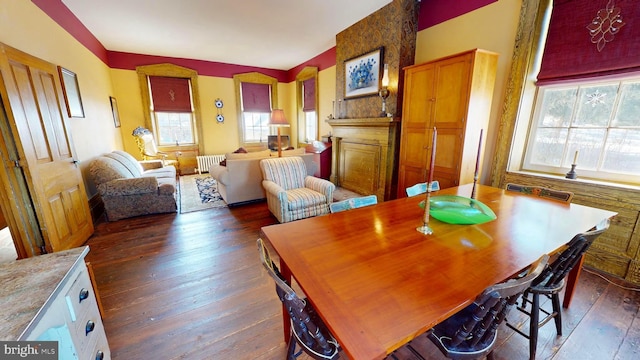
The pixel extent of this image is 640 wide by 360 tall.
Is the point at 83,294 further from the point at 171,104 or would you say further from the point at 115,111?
the point at 171,104

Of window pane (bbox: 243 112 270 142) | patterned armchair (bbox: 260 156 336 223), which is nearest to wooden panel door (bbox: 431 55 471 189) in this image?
patterned armchair (bbox: 260 156 336 223)

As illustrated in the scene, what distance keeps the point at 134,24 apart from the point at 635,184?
6702 millimetres

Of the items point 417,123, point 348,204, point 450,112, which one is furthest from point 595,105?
point 348,204

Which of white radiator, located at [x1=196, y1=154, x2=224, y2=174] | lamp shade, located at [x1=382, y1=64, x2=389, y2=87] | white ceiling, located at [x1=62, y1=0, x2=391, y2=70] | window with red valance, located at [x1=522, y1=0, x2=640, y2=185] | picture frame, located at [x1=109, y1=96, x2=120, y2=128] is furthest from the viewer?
white radiator, located at [x1=196, y1=154, x2=224, y2=174]

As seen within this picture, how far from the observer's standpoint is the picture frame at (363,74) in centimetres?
385

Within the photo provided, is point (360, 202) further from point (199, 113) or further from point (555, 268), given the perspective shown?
point (199, 113)

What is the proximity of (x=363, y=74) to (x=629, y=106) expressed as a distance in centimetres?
306

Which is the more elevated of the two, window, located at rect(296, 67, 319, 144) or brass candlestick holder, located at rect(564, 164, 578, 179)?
window, located at rect(296, 67, 319, 144)

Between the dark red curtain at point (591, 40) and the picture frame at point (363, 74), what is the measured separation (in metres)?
2.01

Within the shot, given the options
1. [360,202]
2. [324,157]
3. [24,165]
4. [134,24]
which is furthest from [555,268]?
[134,24]

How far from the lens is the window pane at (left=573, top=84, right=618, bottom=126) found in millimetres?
2186

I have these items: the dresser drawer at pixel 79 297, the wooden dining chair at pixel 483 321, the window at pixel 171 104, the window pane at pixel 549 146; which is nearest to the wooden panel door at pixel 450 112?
the window pane at pixel 549 146

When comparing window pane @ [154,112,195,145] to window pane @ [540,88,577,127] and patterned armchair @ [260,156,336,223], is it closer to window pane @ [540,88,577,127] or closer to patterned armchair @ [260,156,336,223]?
patterned armchair @ [260,156,336,223]

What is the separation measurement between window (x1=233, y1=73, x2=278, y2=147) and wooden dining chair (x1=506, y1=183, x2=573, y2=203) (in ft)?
19.6
